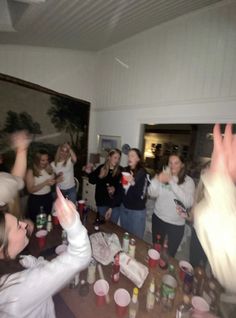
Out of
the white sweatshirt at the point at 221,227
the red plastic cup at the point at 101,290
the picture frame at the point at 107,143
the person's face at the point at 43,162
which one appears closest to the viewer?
the white sweatshirt at the point at 221,227

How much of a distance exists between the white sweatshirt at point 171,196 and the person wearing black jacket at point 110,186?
2.05 ft

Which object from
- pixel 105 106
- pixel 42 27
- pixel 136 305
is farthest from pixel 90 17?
pixel 136 305

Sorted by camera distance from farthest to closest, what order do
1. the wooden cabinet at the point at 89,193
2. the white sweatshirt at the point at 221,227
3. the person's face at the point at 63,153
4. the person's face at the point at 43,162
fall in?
the wooden cabinet at the point at 89,193
the person's face at the point at 63,153
the person's face at the point at 43,162
the white sweatshirt at the point at 221,227

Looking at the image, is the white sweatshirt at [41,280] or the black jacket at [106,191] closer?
the white sweatshirt at [41,280]

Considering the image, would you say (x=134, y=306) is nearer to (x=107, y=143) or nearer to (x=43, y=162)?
(x=43, y=162)

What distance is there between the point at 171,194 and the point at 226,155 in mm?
1549

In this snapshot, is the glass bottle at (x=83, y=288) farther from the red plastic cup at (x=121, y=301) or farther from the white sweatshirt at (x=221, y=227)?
the white sweatshirt at (x=221, y=227)

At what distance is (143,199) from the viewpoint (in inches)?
99.0

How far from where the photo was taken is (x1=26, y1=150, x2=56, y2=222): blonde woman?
2.68m

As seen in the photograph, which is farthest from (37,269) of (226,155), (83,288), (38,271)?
(226,155)

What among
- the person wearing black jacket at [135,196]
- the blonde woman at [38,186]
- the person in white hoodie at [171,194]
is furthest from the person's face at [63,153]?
the person in white hoodie at [171,194]

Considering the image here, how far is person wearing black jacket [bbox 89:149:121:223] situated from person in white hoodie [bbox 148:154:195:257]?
0.63 m

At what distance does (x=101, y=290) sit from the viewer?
3.77 feet

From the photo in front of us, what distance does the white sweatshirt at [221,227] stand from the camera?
56 centimetres
